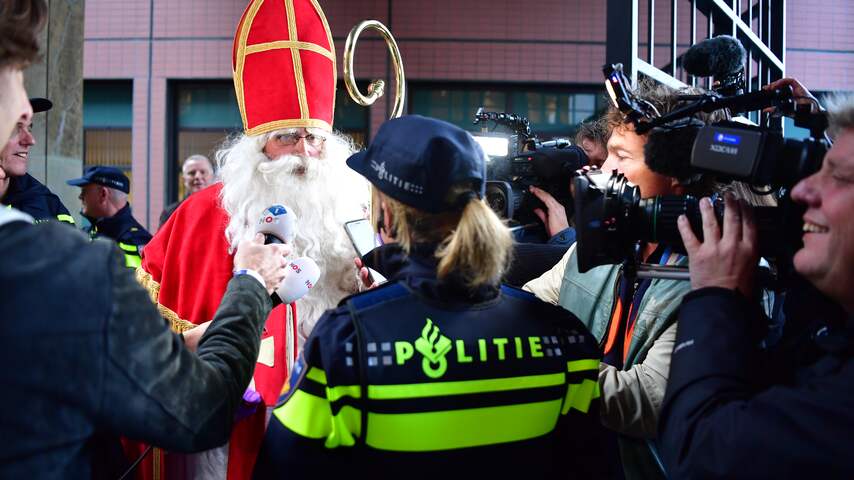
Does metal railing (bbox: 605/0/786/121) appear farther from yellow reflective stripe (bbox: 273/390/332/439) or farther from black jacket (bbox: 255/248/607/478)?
yellow reflective stripe (bbox: 273/390/332/439)

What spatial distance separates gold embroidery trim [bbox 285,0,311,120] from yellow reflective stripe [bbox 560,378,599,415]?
162 cm

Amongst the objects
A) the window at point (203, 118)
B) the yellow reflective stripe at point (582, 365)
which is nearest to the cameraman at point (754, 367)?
the yellow reflective stripe at point (582, 365)

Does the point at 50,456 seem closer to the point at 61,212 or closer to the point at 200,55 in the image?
the point at 61,212

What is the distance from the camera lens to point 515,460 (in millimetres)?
1152

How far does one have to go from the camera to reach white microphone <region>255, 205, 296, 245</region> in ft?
5.39

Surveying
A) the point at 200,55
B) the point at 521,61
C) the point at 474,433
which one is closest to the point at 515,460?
the point at 474,433

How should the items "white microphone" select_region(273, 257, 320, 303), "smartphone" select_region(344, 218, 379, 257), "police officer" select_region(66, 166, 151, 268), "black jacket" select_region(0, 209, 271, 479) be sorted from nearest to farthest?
1. "black jacket" select_region(0, 209, 271, 479)
2. "white microphone" select_region(273, 257, 320, 303)
3. "smartphone" select_region(344, 218, 379, 257)
4. "police officer" select_region(66, 166, 151, 268)

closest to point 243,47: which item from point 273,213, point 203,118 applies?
point 273,213

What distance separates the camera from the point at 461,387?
1.11 metres

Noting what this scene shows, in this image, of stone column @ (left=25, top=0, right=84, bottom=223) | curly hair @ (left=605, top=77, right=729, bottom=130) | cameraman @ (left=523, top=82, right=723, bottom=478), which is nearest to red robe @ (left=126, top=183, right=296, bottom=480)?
cameraman @ (left=523, top=82, right=723, bottom=478)

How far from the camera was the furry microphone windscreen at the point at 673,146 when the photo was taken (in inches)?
52.2

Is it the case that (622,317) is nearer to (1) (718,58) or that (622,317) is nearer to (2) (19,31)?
(1) (718,58)

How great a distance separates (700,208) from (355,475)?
0.75m

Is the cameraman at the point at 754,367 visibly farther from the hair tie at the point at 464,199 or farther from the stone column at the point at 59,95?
the stone column at the point at 59,95
